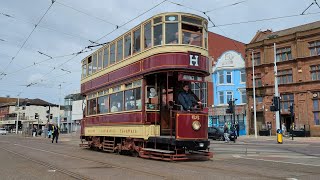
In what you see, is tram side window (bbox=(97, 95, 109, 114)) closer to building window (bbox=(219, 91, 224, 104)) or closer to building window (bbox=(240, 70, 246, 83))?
building window (bbox=(219, 91, 224, 104))

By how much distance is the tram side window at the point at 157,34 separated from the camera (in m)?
14.0

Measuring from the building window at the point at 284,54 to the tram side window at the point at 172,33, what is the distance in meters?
34.4

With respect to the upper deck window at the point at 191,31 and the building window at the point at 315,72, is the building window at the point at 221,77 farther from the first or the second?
the upper deck window at the point at 191,31

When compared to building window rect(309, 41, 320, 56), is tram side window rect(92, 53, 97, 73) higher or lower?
lower

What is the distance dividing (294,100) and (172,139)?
33.6 meters

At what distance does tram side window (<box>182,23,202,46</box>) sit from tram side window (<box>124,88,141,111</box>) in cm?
278

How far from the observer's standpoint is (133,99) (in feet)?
50.1

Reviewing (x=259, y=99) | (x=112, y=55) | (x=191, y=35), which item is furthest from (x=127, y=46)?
(x=259, y=99)

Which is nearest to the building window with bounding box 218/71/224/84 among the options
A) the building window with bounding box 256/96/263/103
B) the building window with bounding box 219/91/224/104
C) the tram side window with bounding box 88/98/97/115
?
the building window with bounding box 219/91/224/104

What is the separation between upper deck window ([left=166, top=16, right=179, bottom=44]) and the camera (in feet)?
45.4

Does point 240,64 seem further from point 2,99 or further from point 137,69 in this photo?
point 2,99

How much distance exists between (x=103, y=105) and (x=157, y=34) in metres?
5.95

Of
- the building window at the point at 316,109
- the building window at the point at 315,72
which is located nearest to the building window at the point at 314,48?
the building window at the point at 315,72

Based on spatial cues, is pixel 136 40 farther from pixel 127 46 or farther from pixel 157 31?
pixel 157 31
